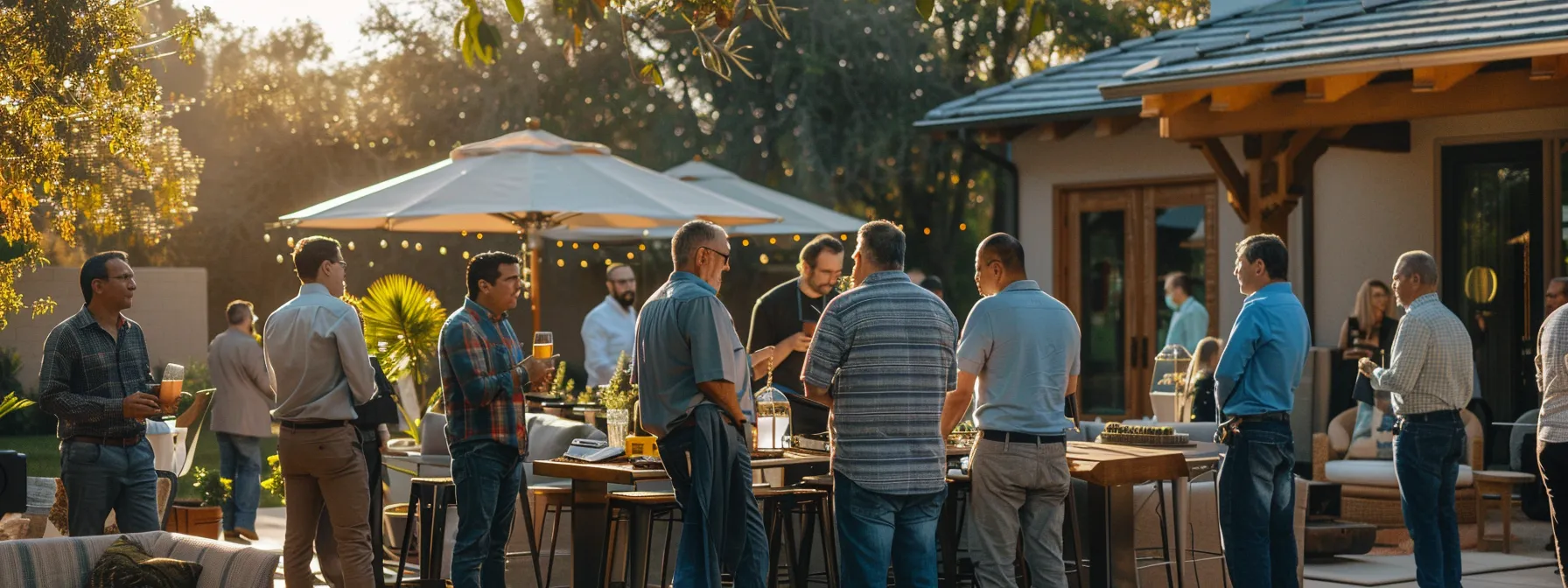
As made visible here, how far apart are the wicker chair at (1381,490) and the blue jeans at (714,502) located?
5350mm

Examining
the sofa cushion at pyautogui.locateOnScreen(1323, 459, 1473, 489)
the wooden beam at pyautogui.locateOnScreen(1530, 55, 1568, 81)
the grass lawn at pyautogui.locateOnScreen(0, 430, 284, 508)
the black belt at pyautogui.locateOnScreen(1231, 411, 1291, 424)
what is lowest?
the grass lawn at pyautogui.locateOnScreen(0, 430, 284, 508)

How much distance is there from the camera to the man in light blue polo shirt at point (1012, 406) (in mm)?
6211

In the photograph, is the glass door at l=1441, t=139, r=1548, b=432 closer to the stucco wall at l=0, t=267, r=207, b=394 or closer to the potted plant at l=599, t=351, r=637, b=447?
the potted plant at l=599, t=351, r=637, b=447

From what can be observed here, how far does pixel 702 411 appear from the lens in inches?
226

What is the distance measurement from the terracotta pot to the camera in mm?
4759

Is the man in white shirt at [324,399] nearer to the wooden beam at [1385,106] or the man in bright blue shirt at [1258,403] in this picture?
the man in bright blue shirt at [1258,403]

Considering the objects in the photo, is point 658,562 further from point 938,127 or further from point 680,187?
point 938,127

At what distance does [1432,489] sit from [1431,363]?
578mm

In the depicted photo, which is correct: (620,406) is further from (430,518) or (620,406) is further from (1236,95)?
(1236,95)

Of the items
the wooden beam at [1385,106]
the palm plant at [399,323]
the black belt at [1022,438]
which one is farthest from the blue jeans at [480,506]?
the wooden beam at [1385,106]

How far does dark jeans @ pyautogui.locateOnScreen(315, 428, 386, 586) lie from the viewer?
25.9 feet

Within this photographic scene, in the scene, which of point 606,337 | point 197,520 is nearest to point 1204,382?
point 606,337

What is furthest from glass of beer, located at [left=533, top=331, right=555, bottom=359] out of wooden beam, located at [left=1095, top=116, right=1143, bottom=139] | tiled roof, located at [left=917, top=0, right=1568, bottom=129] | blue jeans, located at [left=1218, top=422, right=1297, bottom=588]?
wooden beam, located at [left=1095, top=116, right=1143, bottom=139]

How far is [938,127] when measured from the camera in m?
14.6
